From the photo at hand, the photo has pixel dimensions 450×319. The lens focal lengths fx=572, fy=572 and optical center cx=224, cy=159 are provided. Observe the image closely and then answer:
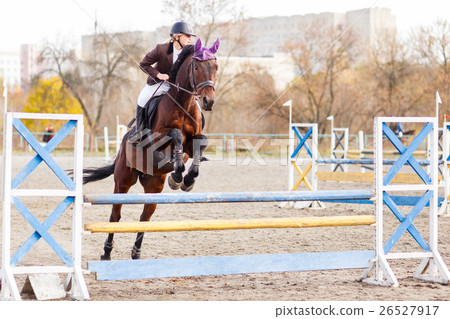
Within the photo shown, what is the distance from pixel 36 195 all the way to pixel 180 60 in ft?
7.33

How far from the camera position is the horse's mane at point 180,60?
5254 mm

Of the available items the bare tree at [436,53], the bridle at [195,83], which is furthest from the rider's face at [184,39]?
the bare tree at [436,53]

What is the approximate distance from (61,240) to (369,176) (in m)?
5.37

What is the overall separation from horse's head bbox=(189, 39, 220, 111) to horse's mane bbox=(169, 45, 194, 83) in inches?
10.5

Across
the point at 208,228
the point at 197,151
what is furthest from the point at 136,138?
the point at 208,228

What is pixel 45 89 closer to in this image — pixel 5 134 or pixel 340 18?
pixel 340 18

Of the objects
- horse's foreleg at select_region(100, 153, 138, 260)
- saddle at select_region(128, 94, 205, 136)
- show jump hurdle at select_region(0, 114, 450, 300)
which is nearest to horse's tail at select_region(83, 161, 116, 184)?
horse's foreleg at select_region(100, 153, 138, 260)

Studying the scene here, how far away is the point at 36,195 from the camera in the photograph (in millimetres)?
3574

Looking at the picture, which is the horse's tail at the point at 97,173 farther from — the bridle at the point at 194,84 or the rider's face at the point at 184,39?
the rider's face at the point at 184,39

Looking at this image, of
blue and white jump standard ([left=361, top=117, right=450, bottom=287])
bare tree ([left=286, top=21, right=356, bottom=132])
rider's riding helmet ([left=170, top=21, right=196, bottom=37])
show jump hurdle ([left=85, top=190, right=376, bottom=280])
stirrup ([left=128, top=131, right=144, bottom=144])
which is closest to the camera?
show jump hurdle ([left=85, top=190, right=376, bottom=280])

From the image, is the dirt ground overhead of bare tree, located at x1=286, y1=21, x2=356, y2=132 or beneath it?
beneath

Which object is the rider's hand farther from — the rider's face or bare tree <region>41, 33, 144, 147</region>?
bare tree <region>41, 33, 144, 147</region>

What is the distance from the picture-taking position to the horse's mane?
17.2 ft

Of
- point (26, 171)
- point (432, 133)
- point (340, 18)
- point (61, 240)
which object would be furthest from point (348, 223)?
point (340, 18)
